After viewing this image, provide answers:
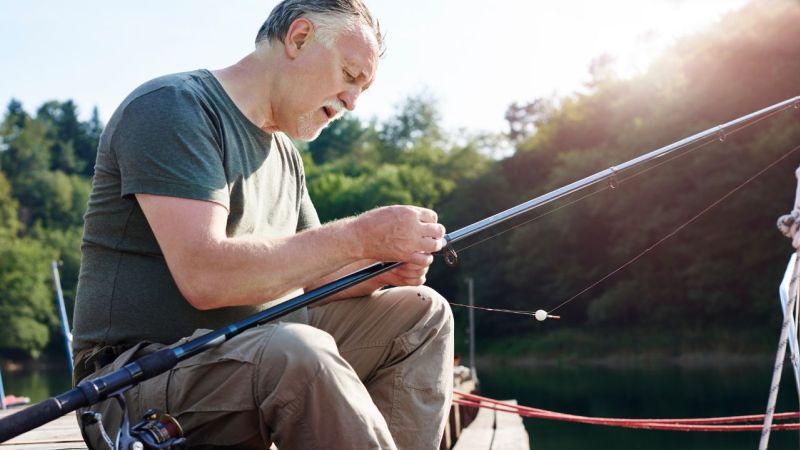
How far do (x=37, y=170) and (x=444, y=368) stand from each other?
65725mm

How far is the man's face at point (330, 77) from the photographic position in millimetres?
2494

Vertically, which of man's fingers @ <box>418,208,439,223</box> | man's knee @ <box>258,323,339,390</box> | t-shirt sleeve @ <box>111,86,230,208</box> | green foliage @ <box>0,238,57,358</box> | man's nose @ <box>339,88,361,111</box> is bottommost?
green foliage @ <box>0,238,57,358</box>

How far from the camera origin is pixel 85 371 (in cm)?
237

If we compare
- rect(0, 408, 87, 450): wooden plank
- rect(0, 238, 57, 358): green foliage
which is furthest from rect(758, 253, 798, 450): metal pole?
rect(0, 238, 57, 358): green foliage

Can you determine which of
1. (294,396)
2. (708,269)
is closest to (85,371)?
(294,396)

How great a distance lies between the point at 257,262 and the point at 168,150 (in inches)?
11.6

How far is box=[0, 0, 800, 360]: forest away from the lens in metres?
29.0

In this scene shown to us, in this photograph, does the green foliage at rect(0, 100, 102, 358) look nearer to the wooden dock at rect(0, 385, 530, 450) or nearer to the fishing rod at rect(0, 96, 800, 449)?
the wooden dock at rect(0, 385, 530, 450)

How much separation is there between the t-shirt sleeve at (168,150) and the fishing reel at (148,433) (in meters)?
0.43

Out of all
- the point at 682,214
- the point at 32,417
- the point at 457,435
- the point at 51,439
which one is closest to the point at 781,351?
the point at 32,417

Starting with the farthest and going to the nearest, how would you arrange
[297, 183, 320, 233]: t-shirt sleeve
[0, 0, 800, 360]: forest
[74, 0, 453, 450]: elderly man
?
[0, 0, 800, 360]: forest, [297, 183, 320, 233]: t-shirt sleeve, [74, 0, 453, 450]: elderly man

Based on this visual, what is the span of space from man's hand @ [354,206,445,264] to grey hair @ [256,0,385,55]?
1.66 ft

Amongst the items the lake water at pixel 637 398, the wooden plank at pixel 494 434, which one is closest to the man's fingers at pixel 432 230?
the wooden plank at pixel 494 434

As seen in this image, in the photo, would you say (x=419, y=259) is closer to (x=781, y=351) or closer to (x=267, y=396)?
(x=267, y=396)
